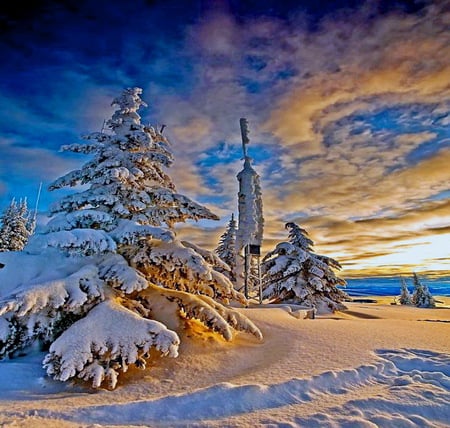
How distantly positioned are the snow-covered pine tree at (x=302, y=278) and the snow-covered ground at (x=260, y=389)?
9.11 m

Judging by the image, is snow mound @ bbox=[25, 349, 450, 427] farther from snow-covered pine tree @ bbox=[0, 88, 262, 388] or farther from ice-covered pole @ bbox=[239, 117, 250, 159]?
ice-covered pole @ bbox=[239, 117, 250, 159]

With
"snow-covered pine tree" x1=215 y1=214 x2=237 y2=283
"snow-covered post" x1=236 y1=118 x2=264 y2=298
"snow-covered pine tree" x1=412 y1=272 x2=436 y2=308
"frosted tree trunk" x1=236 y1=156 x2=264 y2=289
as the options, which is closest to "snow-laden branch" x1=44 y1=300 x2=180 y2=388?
"snow-covered post" x1=236 y1=118 x2=264 y2=298

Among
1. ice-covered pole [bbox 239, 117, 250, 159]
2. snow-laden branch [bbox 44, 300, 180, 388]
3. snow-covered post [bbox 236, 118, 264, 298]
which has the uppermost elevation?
ice-covered pole [bbox 239, 117, 250, 159]

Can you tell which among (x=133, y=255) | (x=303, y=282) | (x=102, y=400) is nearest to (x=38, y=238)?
(x=133, y=255)

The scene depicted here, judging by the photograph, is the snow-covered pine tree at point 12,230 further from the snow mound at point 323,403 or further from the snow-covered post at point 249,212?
the snow mound at point 323,403

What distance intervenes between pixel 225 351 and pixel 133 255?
9.35 feet

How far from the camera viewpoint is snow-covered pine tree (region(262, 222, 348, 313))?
16.7m

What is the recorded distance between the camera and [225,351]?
22.6 ft

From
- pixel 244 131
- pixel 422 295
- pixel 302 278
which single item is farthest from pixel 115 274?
pixel 422 295

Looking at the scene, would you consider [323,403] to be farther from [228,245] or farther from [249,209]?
[228,245]

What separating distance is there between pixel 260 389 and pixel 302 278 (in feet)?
43.4

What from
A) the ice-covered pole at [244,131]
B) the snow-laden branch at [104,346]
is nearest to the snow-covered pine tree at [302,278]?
the ice-covered pole at [244,131]

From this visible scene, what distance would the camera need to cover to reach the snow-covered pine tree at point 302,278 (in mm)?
16719

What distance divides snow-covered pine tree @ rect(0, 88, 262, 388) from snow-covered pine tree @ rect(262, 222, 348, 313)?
9.80 meters
